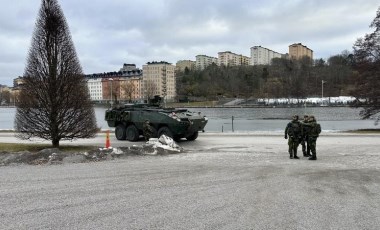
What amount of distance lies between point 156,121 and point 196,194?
1210cm

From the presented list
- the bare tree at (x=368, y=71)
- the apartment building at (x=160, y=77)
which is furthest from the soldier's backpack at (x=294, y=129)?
the apartment building at (x=160, y=77)

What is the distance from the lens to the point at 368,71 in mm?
34438

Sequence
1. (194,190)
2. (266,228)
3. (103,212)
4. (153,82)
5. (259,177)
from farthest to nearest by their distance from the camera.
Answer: (153,82) < (259,177) < (194,190) < (103,212) < (266,228)

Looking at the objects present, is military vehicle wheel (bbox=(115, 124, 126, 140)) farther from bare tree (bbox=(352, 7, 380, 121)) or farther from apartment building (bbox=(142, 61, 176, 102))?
apartment building (bbox=(142, 61, 176, 102))

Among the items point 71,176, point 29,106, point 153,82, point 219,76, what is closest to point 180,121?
point 29,106

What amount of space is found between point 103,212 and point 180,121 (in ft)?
41.8

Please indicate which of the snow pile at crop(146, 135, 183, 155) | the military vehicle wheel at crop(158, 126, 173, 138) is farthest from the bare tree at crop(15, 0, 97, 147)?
the military vehicle wheel at crop(158, 126, 173, 138)

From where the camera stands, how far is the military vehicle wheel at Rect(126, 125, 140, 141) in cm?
2192

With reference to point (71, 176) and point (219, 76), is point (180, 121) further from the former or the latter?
point (219, 76)

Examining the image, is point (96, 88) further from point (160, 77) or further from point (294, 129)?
point (294, 129)

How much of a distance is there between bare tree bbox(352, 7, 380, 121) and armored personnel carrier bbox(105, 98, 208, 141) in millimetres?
A: 18691

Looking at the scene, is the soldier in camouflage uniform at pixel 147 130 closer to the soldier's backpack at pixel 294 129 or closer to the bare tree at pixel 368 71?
the soldier's backpack at pixel 294 129

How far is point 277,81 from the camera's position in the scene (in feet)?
478

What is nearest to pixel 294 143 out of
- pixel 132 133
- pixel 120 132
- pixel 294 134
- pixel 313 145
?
pixel 294 134
